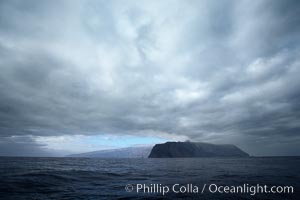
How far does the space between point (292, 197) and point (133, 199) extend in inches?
637

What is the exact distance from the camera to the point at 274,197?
696 inches

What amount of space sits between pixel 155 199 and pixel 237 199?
26.4 ft

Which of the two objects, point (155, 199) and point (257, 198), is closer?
point (155, 199)

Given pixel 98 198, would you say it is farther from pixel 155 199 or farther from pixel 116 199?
pixel 155 199

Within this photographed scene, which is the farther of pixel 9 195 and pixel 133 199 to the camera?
pixel 9 195

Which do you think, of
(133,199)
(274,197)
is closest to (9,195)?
(133,199)

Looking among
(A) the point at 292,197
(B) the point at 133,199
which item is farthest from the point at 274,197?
(B) the point at 133,199

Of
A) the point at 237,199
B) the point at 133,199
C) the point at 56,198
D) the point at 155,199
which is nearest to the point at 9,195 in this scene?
the point at 56,198

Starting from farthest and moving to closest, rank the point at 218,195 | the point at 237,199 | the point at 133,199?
the point at 218,195 < the point at 237,199 < the point at 133,199

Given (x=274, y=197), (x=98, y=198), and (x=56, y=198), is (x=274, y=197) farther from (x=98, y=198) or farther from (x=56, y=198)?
(x=56, y=198)

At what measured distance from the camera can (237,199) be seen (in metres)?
16.9

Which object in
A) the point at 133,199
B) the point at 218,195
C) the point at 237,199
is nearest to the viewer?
the point at 133,199

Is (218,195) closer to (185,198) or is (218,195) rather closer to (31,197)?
(185,198)

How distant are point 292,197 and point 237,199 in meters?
6.15
